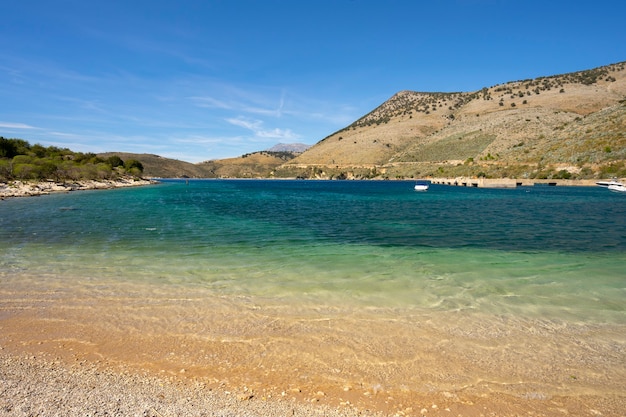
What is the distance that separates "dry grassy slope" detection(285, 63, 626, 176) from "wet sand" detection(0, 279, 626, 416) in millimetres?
87019

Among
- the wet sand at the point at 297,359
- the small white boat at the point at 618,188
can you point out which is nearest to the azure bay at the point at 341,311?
the wet sand at the point at 297,359

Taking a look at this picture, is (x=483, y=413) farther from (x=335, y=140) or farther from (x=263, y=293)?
(x=335, y=140)

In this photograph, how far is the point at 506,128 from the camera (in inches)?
4710

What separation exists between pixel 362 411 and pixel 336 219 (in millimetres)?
24510

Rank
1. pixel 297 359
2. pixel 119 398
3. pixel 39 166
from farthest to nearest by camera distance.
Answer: pixel 39 166 → pixel 297 359 → pixel 119 398

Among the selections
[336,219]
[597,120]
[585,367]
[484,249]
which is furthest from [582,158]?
[585,367]

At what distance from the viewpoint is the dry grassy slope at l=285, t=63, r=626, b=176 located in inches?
3396

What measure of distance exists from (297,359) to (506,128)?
133m

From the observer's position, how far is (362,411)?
4.82 meters

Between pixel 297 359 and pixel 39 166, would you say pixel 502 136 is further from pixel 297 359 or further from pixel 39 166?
pixel 297 359

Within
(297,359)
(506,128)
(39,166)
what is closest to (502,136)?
(506,128)

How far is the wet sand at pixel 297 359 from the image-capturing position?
5.00m

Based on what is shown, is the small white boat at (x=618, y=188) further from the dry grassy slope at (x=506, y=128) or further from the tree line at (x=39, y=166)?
the tree line at (x=39, y=166)

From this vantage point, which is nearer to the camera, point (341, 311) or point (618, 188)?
point (341, 311)
